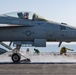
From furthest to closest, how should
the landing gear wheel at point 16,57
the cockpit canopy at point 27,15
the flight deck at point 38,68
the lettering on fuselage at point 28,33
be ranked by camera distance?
the cockpit canopy at point 27,15, the lettering on fuselage at point 28,33, the landing gear wheel at point 16,57, the flight deck at point 38,68

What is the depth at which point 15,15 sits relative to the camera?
16547mm

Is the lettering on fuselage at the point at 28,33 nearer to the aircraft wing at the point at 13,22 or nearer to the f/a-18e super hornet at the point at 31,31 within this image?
the f/a-18e super hornet at the point at 31,31

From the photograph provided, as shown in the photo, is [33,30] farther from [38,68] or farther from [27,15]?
[38,68]

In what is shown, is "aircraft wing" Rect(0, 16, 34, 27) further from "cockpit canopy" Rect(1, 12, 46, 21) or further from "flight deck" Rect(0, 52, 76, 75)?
"flight deck" Rect(0, 52, 76, 75)

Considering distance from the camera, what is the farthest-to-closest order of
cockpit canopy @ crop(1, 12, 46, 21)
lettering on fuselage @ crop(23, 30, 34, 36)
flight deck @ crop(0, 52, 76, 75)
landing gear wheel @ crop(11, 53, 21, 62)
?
cockpit canopy @ crop(1, 12, 46, 21)
lettering on fuselage @ crop(23, 30, 34, 36)
landing gear wheel @ crop(11, 53, 21, 62)
flight deck @ crop(0, 52, 76, 75)

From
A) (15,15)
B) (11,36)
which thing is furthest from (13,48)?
(15,15)

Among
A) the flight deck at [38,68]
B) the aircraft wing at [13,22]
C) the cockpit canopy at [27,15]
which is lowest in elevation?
the flight deck at [38,68]

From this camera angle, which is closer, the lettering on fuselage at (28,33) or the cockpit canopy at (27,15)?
the lettering on fuselage at (28,33)

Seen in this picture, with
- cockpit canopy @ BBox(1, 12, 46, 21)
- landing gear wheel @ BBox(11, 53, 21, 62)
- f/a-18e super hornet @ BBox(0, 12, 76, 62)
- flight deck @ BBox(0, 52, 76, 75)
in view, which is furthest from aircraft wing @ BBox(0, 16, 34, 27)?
flight deck @ BBox(0, 52, 76, 75)

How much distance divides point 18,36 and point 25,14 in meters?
1.37

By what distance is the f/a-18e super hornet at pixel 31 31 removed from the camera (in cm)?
1570

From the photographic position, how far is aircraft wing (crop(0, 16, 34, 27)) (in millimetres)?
16109

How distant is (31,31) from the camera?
52.6ft

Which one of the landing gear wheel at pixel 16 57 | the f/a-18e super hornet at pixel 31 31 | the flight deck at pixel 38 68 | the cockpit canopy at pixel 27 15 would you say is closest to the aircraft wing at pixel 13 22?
the f/a-18e super hornet at pixel 31 31
